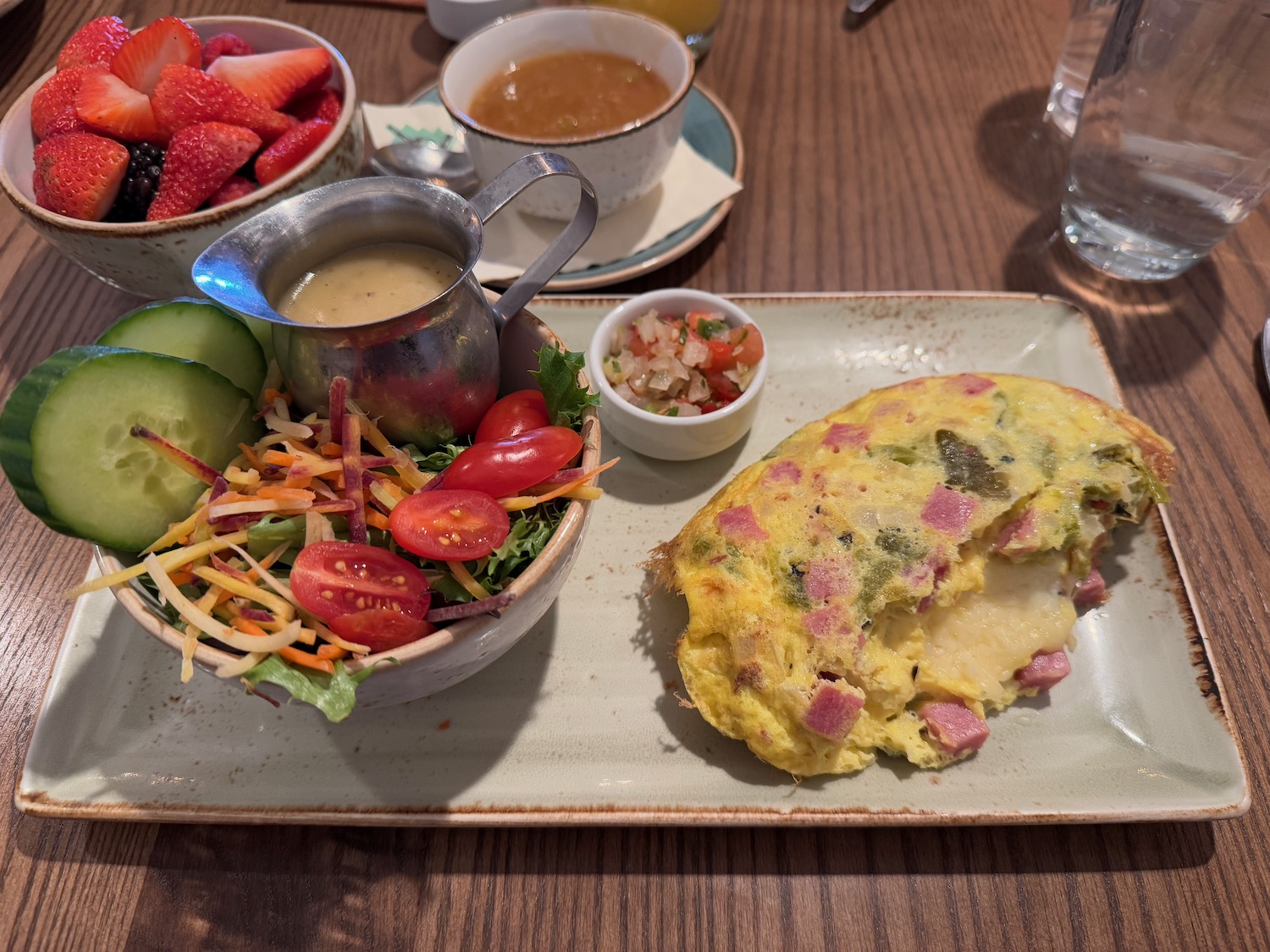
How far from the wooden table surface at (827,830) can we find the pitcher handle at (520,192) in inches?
39.6

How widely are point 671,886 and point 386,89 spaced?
3684 mm

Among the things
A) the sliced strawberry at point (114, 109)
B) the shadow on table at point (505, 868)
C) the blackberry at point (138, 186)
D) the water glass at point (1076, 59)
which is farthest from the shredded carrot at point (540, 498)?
the water glass at point (1076, 59)

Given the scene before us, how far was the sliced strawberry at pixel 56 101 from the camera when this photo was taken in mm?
2316

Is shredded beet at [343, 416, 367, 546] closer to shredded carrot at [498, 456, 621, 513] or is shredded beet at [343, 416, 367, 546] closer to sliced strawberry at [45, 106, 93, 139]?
shredded carrot at [498, 456, 621, 513]

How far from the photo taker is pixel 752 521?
189 cm

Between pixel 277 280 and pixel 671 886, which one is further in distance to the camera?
pixel 277 280

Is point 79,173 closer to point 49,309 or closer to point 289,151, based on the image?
point 289,151

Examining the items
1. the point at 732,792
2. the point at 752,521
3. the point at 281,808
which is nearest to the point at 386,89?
the point at 752,521

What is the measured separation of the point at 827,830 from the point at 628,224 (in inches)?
86.0

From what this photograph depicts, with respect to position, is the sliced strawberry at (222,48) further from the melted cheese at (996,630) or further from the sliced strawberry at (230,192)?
the melted cheese at (996,630)

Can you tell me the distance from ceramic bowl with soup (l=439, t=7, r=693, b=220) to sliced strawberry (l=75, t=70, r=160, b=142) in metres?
0.95

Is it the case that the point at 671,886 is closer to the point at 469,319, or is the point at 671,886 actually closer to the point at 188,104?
the point at 469,319

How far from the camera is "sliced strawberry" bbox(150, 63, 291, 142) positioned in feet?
7.63

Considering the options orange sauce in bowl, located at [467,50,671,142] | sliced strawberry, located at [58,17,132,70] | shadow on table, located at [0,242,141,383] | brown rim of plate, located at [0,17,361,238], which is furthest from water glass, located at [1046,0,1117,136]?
shadow on table, located at [0,242,141,383]
